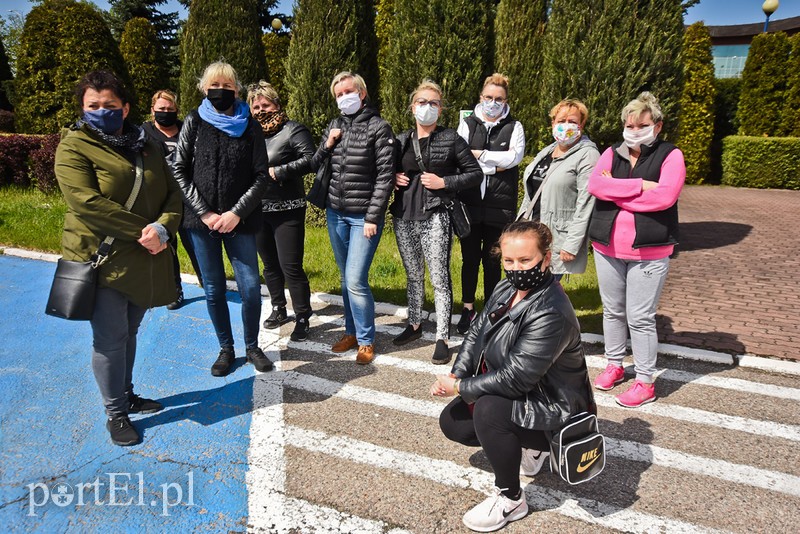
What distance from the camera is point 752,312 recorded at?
6.02 meters

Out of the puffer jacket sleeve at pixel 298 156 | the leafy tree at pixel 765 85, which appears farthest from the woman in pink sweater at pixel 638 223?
the leafy tree at pixel 765 85

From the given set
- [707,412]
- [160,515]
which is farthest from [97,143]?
[707,412]

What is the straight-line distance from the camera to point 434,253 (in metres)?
4.62

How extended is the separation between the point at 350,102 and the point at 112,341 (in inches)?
99.6

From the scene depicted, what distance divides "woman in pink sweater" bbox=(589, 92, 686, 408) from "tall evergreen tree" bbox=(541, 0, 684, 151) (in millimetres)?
4371

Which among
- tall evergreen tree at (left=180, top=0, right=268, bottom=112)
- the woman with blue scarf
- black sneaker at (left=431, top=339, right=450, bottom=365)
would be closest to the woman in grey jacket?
black sneaker at (left=431, top=339, right=450, bottom=365)

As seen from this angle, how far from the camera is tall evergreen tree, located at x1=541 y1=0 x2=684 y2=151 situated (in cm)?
763

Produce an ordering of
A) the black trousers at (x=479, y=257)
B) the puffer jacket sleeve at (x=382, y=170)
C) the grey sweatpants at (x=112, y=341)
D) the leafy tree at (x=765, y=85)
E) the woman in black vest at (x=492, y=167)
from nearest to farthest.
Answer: the grey sweatpants at (x=112, y=341), the puffer jacket sleeve at (x=382, y=170), the woman in black vest at (x=492, y=167), the black trousers at (x=479, y=257), the leafy tree at (x=765, y=85)

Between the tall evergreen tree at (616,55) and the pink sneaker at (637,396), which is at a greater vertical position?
the tall evergreen tree at (616,55)

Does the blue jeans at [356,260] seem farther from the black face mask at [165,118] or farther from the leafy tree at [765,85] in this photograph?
the leafy tree at [765,85]

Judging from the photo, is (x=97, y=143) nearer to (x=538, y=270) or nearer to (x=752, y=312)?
(x=538, y=270)

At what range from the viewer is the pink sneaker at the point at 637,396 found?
→ 392 cm

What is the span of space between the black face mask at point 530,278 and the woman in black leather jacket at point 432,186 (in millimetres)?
1830

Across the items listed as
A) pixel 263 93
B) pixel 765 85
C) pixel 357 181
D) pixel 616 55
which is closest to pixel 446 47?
pixel 616 55
